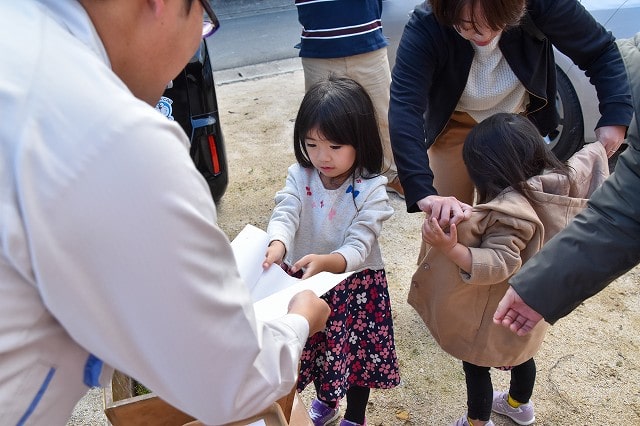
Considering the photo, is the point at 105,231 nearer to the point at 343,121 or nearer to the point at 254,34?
the point at 343,121

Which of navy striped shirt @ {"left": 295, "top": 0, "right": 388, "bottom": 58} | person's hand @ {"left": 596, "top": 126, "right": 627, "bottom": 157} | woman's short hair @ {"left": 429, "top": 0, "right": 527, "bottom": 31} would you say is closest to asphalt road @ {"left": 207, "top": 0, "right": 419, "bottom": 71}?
navy striped shirt @ {"left": 295, "top": 0, "right": 388, "bottom": 58}

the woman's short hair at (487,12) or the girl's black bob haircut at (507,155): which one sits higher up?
the woman's short hair at (487,12)

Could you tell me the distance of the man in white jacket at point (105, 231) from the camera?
72 cm

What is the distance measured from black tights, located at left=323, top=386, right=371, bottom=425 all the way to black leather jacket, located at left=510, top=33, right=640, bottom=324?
827mm

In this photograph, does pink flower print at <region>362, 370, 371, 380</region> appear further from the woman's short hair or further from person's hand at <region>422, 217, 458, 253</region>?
the woman's short hair

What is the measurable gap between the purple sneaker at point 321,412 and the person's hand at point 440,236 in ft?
2.95

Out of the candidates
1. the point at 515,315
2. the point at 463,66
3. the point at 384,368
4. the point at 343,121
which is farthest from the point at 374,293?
the point at 463,66

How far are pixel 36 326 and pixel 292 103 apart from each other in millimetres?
5059

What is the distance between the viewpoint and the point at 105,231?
0.74m

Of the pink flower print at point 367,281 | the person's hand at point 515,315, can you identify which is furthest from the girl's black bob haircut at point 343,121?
the person's hand at point 515,315

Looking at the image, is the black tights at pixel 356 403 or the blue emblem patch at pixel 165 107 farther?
the blue emblem patch at pixel 165 107

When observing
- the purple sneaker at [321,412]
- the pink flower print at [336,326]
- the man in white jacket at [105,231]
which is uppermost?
the man in white jacket at [105,231]

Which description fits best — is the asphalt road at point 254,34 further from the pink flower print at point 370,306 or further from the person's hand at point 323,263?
the person's hand at point 323,263

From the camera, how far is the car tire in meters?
3.88
